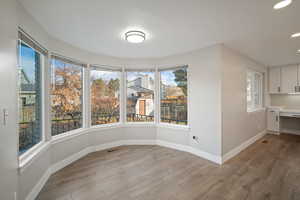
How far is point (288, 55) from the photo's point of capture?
3.69 metres

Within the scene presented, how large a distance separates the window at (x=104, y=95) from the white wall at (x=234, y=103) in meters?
2.70

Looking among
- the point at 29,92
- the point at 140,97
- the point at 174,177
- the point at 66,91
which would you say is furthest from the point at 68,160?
the point at 140,97

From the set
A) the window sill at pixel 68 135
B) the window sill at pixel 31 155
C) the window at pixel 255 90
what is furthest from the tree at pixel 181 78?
the window sill at pixel 31 155

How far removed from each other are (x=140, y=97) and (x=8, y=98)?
299cm

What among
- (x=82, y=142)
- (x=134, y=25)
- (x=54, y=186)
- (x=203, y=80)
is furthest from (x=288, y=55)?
(x=54, y=186)

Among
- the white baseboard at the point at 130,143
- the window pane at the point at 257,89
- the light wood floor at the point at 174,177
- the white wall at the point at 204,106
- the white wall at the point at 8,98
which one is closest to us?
the white wall at the point at 8,98

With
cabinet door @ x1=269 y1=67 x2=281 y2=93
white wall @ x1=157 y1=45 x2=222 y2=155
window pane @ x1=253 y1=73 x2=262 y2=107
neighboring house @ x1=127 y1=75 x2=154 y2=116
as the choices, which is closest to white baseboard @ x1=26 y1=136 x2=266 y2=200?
white wall @ x1=157 y1=45 x2=222 y2=155

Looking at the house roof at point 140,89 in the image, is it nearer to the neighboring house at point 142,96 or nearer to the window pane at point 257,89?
the neighboring house at point 142,96

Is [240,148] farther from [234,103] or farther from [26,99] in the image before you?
[26,99]

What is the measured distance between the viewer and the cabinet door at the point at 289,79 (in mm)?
4586

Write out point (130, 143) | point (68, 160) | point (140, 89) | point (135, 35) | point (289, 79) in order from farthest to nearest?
point (289, 79)
point (140, 89)
point (130, 143)
point (68, 160)
point (135, 35)

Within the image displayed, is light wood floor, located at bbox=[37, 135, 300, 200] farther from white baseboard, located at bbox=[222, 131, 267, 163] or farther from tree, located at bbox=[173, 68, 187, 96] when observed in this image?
tree, located at bbox=[173, 68, 187, 96]

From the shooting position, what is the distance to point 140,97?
4.13 metres

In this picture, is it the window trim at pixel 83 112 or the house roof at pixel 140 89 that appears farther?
the house roof at pixel 140 89
